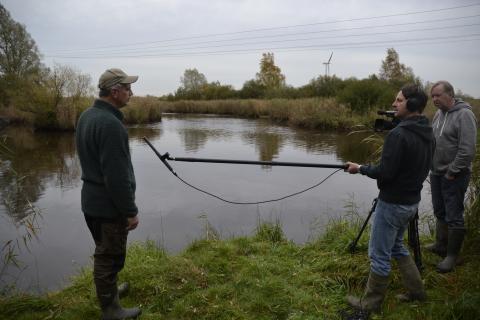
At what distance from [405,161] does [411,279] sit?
1.14 meters

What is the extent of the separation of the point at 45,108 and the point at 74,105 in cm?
174

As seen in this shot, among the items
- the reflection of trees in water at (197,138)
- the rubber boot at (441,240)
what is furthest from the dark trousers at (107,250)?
the reflection of trees in water at (197,138)

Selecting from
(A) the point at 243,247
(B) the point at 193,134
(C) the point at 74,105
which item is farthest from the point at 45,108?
(A) the point at 243,247

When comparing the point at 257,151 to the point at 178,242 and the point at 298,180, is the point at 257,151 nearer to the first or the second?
the point at 298,180

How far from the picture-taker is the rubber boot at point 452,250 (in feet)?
11.7

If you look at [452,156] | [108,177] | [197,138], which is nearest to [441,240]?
[452,156]

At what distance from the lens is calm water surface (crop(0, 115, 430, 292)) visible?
5434 mm

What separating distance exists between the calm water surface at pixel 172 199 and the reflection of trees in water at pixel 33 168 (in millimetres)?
27

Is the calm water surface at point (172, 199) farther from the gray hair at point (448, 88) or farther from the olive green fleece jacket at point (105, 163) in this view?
the gray hair at point (448, 88)

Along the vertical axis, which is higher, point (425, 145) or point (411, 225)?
point (425, 145)

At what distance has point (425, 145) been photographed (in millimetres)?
2678

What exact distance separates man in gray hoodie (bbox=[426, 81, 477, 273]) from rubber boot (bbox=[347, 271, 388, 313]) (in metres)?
1.07

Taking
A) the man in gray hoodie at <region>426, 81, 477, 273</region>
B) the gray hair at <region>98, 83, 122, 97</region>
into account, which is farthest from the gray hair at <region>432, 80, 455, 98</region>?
the gray hair at <region>98, 83, 122, 97</region>

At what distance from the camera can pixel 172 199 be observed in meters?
7.96
